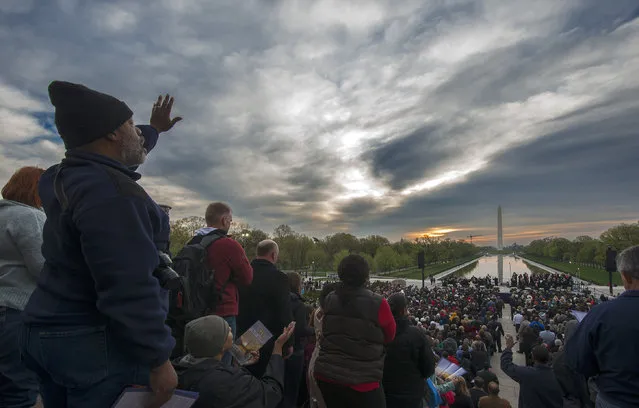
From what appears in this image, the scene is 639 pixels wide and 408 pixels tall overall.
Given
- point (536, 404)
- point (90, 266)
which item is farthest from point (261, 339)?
point (536, 404)

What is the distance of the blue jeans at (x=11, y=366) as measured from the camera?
8.36 ft

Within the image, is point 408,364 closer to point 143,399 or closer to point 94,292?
point 143,399

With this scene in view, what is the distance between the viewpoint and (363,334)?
308 cm

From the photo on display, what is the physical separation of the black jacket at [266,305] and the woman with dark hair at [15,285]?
1745mm

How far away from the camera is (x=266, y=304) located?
3.67 meters

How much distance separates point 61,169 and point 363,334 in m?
2.47

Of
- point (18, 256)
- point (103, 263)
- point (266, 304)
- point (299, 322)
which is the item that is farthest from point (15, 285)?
point (299, 322)

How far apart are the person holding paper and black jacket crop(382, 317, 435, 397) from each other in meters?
1.66

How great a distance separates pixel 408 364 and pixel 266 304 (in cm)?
158

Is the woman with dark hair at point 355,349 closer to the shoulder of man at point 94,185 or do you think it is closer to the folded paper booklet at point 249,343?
the folded paper booklet at point 249,343

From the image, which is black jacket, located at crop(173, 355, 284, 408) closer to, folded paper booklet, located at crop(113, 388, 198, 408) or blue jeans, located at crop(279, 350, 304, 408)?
folded paper booklet, located at crop(113, 388, 198, 408)

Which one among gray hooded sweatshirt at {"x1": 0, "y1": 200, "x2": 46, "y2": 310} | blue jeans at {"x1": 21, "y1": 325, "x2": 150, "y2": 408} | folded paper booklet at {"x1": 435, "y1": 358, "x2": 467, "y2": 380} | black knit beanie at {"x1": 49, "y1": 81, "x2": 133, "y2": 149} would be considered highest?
black knit beanie at {"x1": 49, "y1": 81, "x2": 133, "y2": 149}

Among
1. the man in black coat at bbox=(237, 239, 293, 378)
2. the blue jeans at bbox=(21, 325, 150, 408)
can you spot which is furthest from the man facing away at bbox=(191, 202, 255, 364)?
the blue jeans at bbox=(21, 325, 150, 408)

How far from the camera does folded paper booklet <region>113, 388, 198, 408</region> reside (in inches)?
58.1
